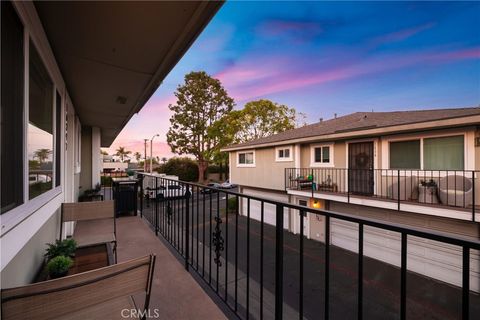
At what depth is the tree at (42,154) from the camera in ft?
5.60

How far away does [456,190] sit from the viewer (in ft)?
20.6

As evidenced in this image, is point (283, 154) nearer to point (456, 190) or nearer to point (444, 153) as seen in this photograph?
point (444, 153)

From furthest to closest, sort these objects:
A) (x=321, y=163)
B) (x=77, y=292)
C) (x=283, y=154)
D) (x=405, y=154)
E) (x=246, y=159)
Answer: (x=246, y=159) → (x=283, y=154) → (x=321, y=163) → (x=405, y=154) → (x=77, y=292)

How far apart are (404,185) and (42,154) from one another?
29.4ft

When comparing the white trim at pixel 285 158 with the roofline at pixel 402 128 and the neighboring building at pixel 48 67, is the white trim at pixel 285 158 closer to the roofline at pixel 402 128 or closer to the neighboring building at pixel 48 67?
the roofline at pixel 402 128

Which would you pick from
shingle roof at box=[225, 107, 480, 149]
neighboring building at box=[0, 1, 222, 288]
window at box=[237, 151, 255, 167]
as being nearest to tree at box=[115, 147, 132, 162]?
window at box=[237, 151, 255, 167]

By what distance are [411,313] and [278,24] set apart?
10.0 m

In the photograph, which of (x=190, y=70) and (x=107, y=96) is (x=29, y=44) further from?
(x=190, y=70)

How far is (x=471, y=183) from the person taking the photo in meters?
6.14

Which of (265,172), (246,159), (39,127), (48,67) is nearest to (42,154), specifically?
(39,127)

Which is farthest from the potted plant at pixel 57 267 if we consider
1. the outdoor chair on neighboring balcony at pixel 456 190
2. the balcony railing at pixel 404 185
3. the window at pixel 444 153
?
the window at pixel 444 153

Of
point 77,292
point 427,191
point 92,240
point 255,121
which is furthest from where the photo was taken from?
point 255,121

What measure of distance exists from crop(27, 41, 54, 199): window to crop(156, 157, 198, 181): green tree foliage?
2191cm

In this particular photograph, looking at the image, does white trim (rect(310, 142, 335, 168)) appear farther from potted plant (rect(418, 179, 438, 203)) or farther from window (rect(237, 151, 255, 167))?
window (rect(237, 151, 255, 167))
